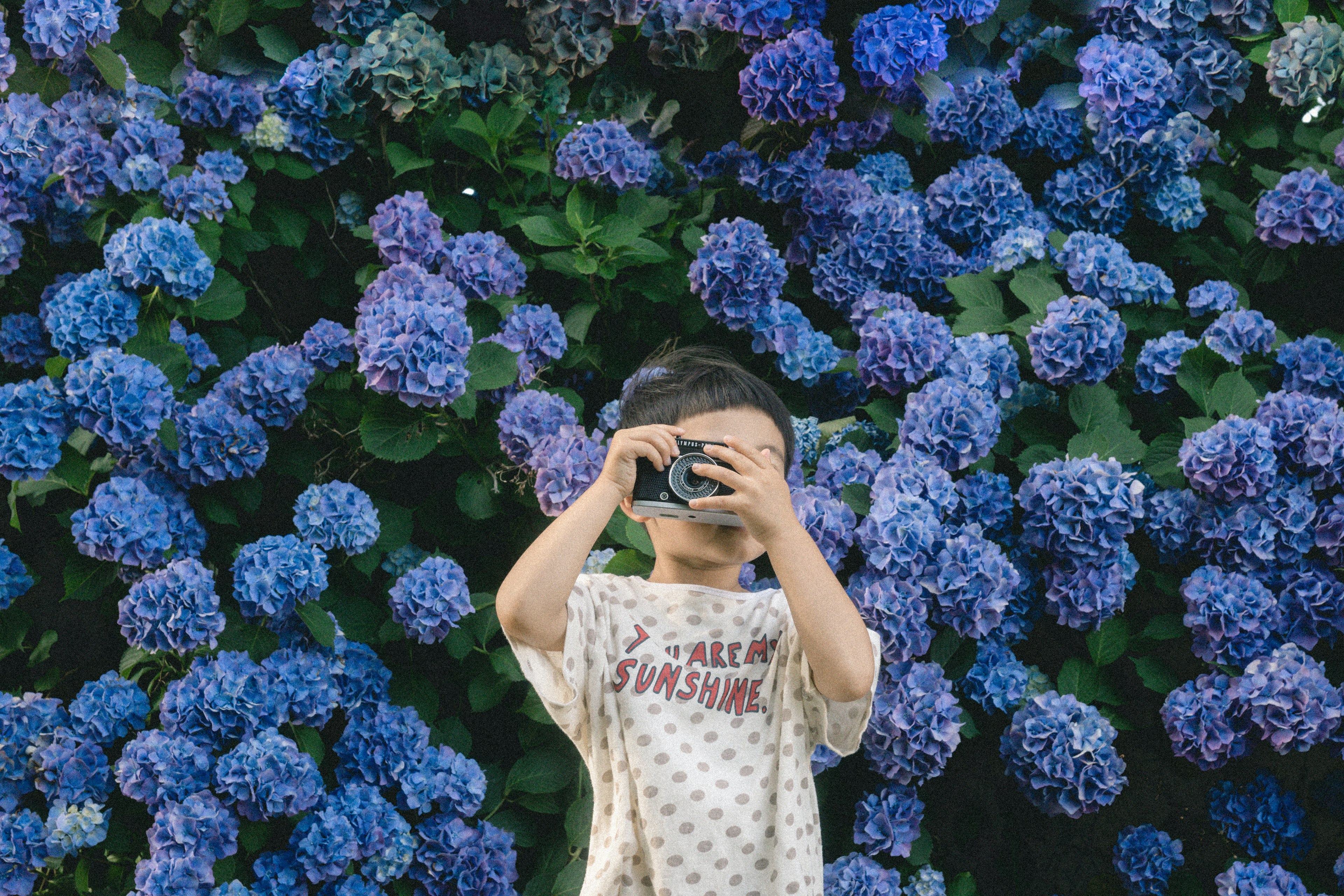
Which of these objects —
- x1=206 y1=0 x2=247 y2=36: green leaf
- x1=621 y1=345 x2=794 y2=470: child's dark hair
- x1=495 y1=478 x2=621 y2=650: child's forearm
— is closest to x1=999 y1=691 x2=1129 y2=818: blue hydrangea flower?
x1=621 y1=345 x2=794 y2=470: child's dark hair

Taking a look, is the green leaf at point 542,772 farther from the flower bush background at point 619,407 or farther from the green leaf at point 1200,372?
the green leaf at point 1200,372

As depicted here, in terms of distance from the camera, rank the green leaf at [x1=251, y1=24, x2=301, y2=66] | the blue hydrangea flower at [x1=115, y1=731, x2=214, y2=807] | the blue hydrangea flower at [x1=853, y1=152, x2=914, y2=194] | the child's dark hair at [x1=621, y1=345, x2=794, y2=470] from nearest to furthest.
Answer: the child's dark hair at [x1=621, y1=345, x2=794, y2=470] → the blue hydrangea flower at [x1=115, y1=731, x2=214, y2=807] → the green leaf at [x1=251, y1=24, x2=301, y2=66] → the blue hydrangea flower at [x1=853, y1=152, x2=914, y2=194]

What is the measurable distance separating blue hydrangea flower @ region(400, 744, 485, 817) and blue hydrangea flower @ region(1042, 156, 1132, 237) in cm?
203

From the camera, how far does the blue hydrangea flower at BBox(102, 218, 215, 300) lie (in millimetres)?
2098

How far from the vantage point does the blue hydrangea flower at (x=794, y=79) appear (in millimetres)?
2451

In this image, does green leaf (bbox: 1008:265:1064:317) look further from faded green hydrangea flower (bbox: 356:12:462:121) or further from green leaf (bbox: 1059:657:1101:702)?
faded green hydrangea flower (bbox: 356:12:462:121)

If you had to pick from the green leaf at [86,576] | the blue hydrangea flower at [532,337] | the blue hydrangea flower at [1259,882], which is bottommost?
the blue hydrangea flower at [1259,882]

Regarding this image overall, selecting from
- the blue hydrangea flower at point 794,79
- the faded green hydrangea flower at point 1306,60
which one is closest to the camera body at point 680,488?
the blue hydrangea flower at point 794,79

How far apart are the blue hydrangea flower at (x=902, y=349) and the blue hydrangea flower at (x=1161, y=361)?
45cm

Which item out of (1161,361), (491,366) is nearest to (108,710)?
(491,366)

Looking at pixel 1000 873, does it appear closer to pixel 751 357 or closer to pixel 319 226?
pixel 751 357

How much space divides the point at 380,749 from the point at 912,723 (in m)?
1.03

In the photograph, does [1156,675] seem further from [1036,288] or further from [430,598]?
[430,598]

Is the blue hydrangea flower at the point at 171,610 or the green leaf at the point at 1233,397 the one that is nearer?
the blue hydrangea flower at the point at 171,610
